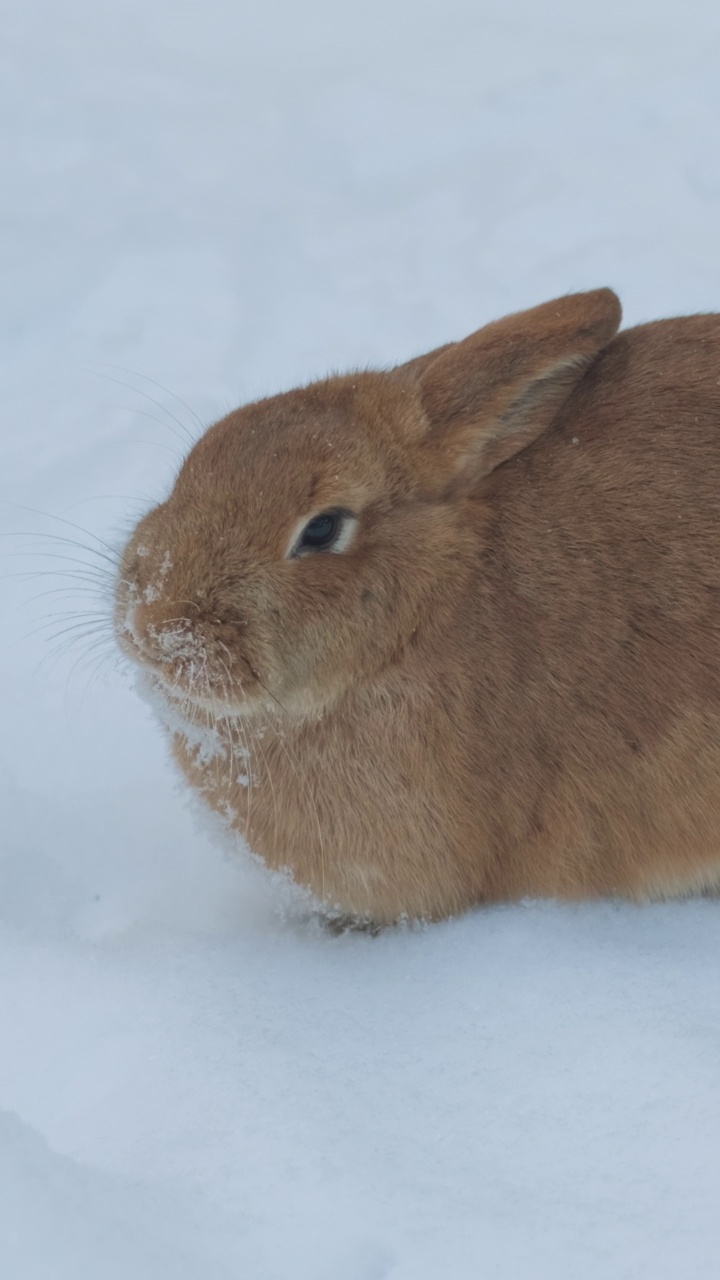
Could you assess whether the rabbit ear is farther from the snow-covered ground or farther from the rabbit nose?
the snow-covered ground

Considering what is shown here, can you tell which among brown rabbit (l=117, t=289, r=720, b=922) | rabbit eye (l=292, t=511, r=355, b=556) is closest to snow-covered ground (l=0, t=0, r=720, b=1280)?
brown rabbit (l=117, t=289, r=720, b=922)

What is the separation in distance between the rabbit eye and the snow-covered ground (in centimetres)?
81

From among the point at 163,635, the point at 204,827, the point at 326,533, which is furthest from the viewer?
the point at 204,827

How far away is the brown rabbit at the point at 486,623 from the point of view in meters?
3.44

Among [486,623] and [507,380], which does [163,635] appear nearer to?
[486,623]

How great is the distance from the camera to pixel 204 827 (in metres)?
3.78

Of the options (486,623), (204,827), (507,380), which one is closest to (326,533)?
(486,623)

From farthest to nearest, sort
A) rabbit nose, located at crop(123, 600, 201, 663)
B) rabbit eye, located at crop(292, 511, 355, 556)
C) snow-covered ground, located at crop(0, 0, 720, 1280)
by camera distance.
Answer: rabbit eye, located at crop(292, 511, 355, 556)
rabbit nose, located at crop(123, 600, 201, 663)
snow-covered ground, located at crop(0, 0, 720, 1280)

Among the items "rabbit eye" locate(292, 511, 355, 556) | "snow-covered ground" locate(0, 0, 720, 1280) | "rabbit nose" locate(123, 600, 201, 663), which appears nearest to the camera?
"snow-covered ground" locate(0, 0, 720, 1280)

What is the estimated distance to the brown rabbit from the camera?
3.44 metres

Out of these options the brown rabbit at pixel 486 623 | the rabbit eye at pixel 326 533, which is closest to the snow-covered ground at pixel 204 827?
the brown rabbit at pixel 486 623

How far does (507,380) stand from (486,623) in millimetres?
644

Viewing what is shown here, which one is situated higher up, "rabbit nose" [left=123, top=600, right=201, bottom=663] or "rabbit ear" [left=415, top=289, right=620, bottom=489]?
"rabbit ear" [left=415, top=289, right=620, bottom=489]

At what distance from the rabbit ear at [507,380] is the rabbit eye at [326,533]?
0.32 m
